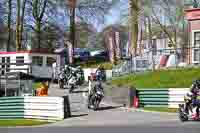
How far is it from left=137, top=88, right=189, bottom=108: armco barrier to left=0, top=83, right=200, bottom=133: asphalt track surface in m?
1.35

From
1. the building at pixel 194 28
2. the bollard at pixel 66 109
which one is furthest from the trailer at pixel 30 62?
the bollard at pixel 66 109

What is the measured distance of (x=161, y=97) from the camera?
29.6 metres

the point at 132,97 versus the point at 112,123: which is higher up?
the point at 132,97

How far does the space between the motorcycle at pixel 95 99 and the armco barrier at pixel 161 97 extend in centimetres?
198

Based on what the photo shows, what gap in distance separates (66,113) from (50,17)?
45459mm

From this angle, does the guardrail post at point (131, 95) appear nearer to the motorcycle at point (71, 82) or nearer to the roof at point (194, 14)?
the motorcycle at point (71, 82)

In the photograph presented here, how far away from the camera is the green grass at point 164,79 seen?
3344 cm

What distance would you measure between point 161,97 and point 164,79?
548 cm

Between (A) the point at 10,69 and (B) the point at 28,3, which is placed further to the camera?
(B) the point at 28,3

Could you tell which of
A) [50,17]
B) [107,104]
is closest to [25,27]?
[50,17]

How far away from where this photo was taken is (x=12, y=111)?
30.3 metres

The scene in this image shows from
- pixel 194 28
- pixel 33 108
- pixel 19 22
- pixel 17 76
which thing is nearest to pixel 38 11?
pixel 19 22

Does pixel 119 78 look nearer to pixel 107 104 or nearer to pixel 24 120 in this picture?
pixel 107 104

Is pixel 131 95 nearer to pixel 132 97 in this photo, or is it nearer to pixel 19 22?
pixel 132 97
